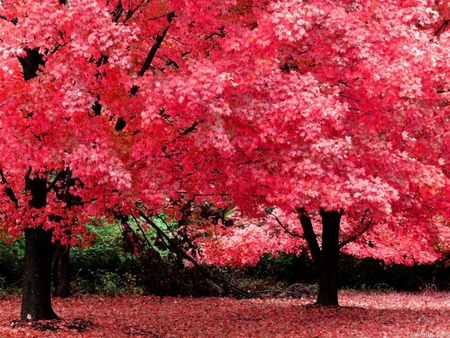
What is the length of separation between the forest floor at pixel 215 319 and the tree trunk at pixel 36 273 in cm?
40

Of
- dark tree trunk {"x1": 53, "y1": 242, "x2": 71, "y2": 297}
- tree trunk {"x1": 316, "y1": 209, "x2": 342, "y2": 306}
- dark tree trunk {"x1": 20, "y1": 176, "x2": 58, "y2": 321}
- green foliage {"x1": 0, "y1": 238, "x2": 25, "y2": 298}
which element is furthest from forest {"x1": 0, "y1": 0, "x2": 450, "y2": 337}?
green foliage {"x1": 0, "y1": 238, "x2": 25, "y2": 298}

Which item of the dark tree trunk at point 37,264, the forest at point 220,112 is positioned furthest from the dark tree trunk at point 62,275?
the dark tree trunk at point 37,264

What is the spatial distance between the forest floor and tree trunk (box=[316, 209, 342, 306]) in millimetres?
437

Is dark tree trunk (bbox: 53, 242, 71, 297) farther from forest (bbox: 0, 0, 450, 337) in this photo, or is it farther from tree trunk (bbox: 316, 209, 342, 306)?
tree trunk (bbox: 316, 209, 342, 306)

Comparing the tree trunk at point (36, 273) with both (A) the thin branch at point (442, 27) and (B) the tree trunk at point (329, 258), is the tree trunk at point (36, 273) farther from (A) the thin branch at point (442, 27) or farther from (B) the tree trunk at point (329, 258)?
(A) the thin branch at point (442, 27)

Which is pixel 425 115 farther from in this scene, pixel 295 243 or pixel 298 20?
pixel 295 243

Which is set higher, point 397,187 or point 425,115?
point 425,115

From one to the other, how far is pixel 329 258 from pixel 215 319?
3.48 m

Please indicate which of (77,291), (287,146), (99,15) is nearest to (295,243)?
(77,291)

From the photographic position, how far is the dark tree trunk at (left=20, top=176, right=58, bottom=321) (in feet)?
43.8

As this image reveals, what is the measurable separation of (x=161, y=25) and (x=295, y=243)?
10.3 meters

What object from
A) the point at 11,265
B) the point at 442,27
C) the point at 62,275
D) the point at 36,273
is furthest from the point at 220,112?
the point at 11,265

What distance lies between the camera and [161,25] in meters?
12.0

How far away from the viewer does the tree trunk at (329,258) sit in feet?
56.6
